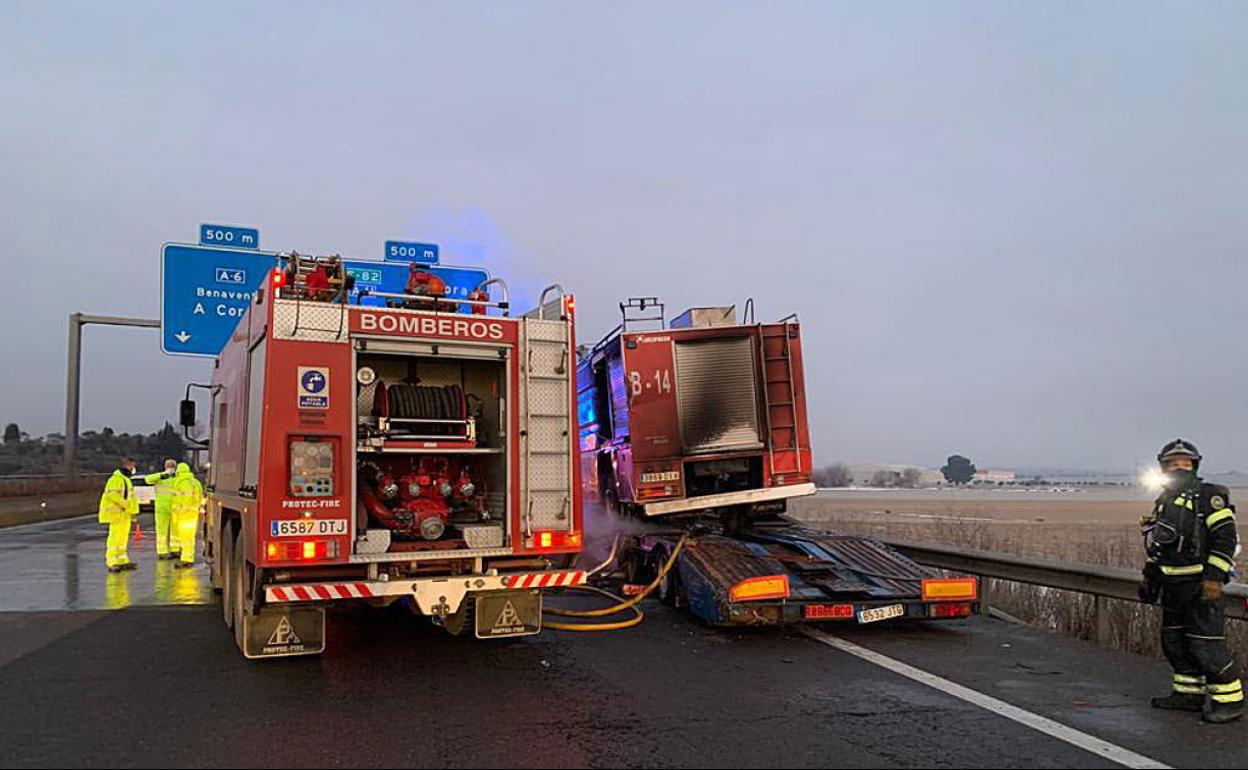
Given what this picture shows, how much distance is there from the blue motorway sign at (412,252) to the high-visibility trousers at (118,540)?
252 inches

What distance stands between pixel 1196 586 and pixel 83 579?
13.3 m

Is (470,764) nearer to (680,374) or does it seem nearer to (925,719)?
(925,719)

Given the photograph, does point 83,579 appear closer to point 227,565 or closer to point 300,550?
point 227,565

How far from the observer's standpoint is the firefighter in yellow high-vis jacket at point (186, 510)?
1519 cm

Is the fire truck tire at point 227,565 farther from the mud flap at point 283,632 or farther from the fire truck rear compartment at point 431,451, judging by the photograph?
the fire truck rear compartment at point 431,451

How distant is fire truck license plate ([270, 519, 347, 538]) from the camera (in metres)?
6.62

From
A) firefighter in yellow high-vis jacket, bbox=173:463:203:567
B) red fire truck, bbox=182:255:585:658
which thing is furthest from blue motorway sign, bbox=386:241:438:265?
red fire truck, bbox=182:255:585:658

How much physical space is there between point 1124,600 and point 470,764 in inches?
232

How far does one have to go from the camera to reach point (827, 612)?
813cm

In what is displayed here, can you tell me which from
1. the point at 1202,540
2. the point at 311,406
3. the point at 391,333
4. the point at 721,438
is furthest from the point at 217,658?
the point at 1202,540

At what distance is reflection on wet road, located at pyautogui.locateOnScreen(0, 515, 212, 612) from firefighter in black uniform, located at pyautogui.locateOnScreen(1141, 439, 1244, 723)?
9.75m

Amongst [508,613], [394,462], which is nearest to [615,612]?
[508,613]

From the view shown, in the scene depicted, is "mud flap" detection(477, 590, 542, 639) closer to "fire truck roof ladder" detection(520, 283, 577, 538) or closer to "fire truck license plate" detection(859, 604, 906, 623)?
"fire truck roof ladder" detection(520, 283, 577, 538)

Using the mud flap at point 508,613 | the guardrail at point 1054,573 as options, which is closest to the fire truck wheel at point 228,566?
the mud flap at point 508,613
